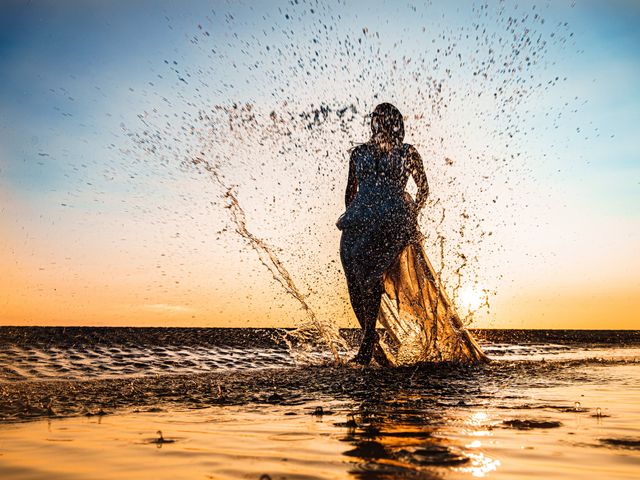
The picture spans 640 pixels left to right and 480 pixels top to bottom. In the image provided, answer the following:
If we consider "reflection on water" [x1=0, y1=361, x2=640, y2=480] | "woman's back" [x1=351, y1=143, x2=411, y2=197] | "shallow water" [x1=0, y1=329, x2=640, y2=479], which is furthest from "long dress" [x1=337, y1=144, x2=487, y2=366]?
"reflection on water" [x1=0, y1=361, x2=640, y2=480]

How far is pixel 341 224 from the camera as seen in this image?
7.68 metres

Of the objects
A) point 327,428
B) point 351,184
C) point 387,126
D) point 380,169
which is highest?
point 387,126

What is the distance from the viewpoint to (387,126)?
7.84 meters

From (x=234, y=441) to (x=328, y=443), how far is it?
19.1 inches

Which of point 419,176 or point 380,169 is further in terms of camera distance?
point 419,176

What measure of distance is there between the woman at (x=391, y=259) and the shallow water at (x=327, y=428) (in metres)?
1.84

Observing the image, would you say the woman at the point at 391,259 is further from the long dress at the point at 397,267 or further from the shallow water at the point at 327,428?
the shallow water at the point at 327,428

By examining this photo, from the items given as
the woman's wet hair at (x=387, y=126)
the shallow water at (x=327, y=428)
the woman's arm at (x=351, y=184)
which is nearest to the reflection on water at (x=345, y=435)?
the shallow water at (x=327, y=428)

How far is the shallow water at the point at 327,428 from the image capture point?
2.29 meters

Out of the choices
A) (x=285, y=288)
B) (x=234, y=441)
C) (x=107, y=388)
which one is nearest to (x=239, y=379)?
(x=107, y=388)

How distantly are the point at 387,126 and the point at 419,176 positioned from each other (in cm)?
80

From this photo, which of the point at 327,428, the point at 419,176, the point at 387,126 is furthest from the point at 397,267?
the point at 327,428

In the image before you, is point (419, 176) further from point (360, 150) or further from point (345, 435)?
point (345, 435)

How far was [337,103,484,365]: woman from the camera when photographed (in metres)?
7.58
